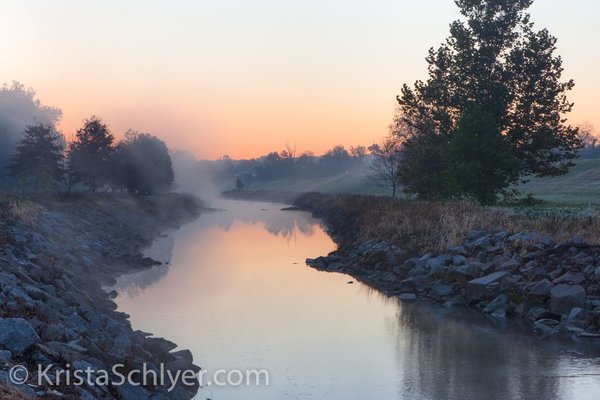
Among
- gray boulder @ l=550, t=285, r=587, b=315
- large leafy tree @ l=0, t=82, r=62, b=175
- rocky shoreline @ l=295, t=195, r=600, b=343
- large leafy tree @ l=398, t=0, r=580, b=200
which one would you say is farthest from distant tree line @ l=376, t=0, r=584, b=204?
large leafy tree @ l=0, t=82, r=62, b=175

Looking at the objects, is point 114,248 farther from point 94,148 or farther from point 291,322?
point 94,148

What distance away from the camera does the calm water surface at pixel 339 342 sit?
13.4m

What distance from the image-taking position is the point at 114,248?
34.9m

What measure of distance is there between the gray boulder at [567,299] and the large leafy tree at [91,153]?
55.6 metres

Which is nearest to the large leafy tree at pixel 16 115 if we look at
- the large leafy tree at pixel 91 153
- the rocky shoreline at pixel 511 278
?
the large leafy tree at pixel 91 153

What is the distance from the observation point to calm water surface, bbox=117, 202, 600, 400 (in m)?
13.4

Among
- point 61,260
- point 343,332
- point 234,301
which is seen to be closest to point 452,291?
point 343,332

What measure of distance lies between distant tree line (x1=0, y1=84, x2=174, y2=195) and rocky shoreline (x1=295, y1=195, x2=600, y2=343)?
40660mm

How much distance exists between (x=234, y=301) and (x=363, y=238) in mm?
16936

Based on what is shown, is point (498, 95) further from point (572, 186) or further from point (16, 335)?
point (16, 335)

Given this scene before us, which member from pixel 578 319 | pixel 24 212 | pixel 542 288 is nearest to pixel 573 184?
pixel 542 288

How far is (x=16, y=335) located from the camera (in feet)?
29.5

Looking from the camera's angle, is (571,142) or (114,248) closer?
(114,248)

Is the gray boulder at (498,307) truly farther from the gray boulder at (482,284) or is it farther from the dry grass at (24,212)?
the dry grass at (24,212)
